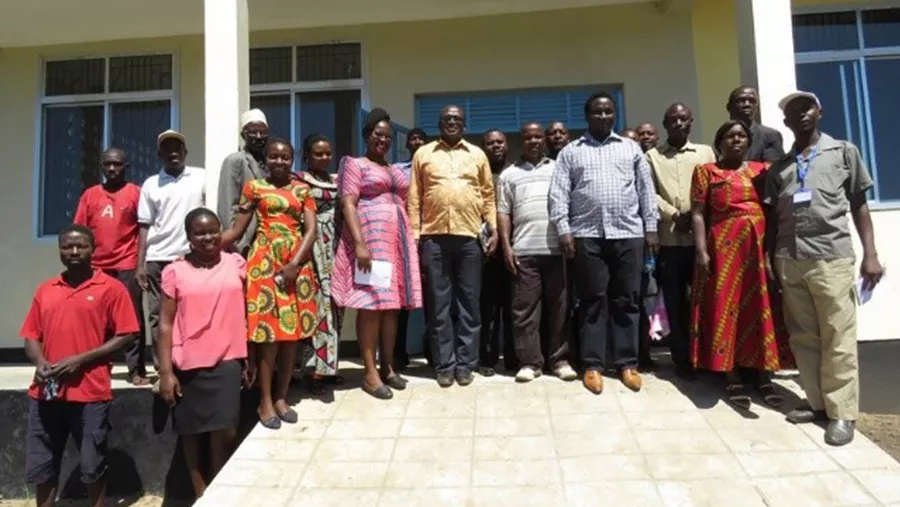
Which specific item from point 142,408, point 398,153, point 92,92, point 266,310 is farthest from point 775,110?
point 92,92

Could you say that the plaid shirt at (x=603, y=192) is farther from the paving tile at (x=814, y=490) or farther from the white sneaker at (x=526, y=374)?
the paving tile at (x=814, y=490)

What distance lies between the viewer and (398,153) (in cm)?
545

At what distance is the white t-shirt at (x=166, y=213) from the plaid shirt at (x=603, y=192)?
96.1 inches

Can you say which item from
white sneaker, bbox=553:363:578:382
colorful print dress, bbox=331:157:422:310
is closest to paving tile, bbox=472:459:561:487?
white sneaker, bbox=553:363:578:382

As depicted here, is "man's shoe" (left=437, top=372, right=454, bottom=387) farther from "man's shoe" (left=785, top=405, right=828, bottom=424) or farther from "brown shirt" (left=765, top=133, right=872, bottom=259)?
"brown shirt" (left=765, top=133, right=872, bottom=259)

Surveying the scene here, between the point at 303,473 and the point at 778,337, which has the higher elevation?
the point at 778,337

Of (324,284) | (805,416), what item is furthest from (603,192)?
(324,284)

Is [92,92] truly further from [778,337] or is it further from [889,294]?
[889,294]

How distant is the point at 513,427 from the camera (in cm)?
350

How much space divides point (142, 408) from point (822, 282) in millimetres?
4098

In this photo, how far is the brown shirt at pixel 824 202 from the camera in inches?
133

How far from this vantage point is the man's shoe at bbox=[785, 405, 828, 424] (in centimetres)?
348

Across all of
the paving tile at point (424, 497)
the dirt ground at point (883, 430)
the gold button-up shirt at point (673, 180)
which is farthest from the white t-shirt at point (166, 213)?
the dirt ground at point (883, 430)

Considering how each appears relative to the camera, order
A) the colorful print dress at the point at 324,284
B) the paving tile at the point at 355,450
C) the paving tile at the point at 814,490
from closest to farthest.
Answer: the paving tile at the point at 814,490, the paving tile at the point at 355,450, the colorful print dress at the point at 324,284
